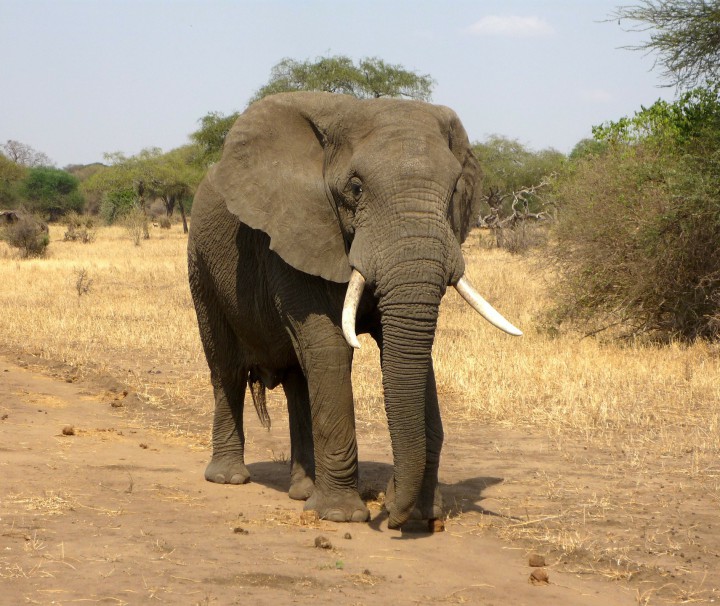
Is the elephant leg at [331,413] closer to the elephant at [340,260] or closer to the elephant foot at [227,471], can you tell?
the elephant at [340,260]

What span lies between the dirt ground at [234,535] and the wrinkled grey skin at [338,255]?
0.30 metres

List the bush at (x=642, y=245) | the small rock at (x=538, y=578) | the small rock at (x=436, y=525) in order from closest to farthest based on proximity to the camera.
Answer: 1. the small rock at (x=538, y=578)
2. the small rock at (x=436, y=525)
3. the bush at (x=642, y=245)

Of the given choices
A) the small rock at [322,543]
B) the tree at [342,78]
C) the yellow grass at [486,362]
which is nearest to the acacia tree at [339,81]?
the tree at [342,78]

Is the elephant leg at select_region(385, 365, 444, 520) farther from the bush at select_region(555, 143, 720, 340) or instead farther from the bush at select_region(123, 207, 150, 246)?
the bush at select_region(123, 207, 150, 246)

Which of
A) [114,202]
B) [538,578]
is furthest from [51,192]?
[538,578]

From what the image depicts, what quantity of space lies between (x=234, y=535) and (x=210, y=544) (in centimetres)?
24

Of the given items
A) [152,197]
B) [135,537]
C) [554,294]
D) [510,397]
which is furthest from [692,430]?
[152,197]

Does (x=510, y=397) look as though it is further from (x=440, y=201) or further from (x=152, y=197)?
(x=152, y=197)

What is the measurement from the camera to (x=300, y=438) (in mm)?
6609

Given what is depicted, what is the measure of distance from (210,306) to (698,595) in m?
3.84

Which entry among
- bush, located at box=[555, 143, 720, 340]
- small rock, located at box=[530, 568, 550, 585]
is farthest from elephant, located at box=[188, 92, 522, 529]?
bush, located at box=[555, 143, 720, 340]

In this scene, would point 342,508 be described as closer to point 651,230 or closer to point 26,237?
point 651,230

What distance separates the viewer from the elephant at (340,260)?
503 centimetres

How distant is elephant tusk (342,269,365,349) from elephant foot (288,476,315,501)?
170 centimetres
